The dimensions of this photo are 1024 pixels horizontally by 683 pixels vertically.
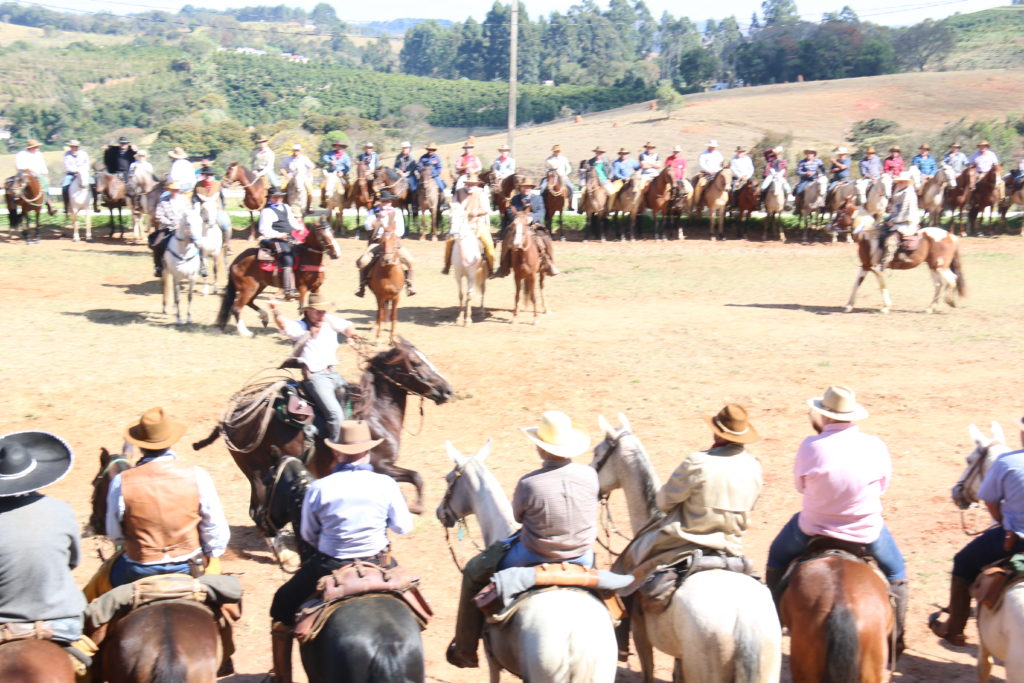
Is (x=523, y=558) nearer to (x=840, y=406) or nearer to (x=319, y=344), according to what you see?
(x=840, y=406)

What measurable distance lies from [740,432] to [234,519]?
579 centimetres

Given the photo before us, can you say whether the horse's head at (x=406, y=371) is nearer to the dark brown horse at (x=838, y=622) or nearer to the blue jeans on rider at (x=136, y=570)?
the blue jeans on rider at (x=136, y=570)

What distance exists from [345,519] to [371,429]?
350 cm

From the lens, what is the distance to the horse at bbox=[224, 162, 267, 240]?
26.5m

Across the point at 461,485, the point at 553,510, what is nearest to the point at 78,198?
the point at 461,485

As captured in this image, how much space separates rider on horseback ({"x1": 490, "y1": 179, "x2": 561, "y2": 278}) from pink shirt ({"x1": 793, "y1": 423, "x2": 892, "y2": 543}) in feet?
41.4

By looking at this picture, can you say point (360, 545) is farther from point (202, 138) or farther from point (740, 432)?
point (202, 138)

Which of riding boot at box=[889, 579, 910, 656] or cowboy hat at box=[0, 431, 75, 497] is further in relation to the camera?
riding boot at box=[889, 579, 910, 656]

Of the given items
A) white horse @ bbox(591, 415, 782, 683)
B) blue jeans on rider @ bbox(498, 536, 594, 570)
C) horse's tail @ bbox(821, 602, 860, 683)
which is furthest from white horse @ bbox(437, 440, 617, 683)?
horse's tail @ bbox(821, 602, 860, 683)

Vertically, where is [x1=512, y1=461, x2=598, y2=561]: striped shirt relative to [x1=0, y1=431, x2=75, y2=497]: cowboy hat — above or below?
below

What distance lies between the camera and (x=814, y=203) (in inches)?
1130

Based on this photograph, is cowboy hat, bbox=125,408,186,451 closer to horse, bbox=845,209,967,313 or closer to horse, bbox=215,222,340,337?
horse, bbox=215,222,340,337

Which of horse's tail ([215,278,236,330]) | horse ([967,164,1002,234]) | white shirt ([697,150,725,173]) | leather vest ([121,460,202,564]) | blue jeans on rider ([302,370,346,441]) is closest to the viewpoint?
leather vest ([121,460,202,564])

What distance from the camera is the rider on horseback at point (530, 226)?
19.3 meters
